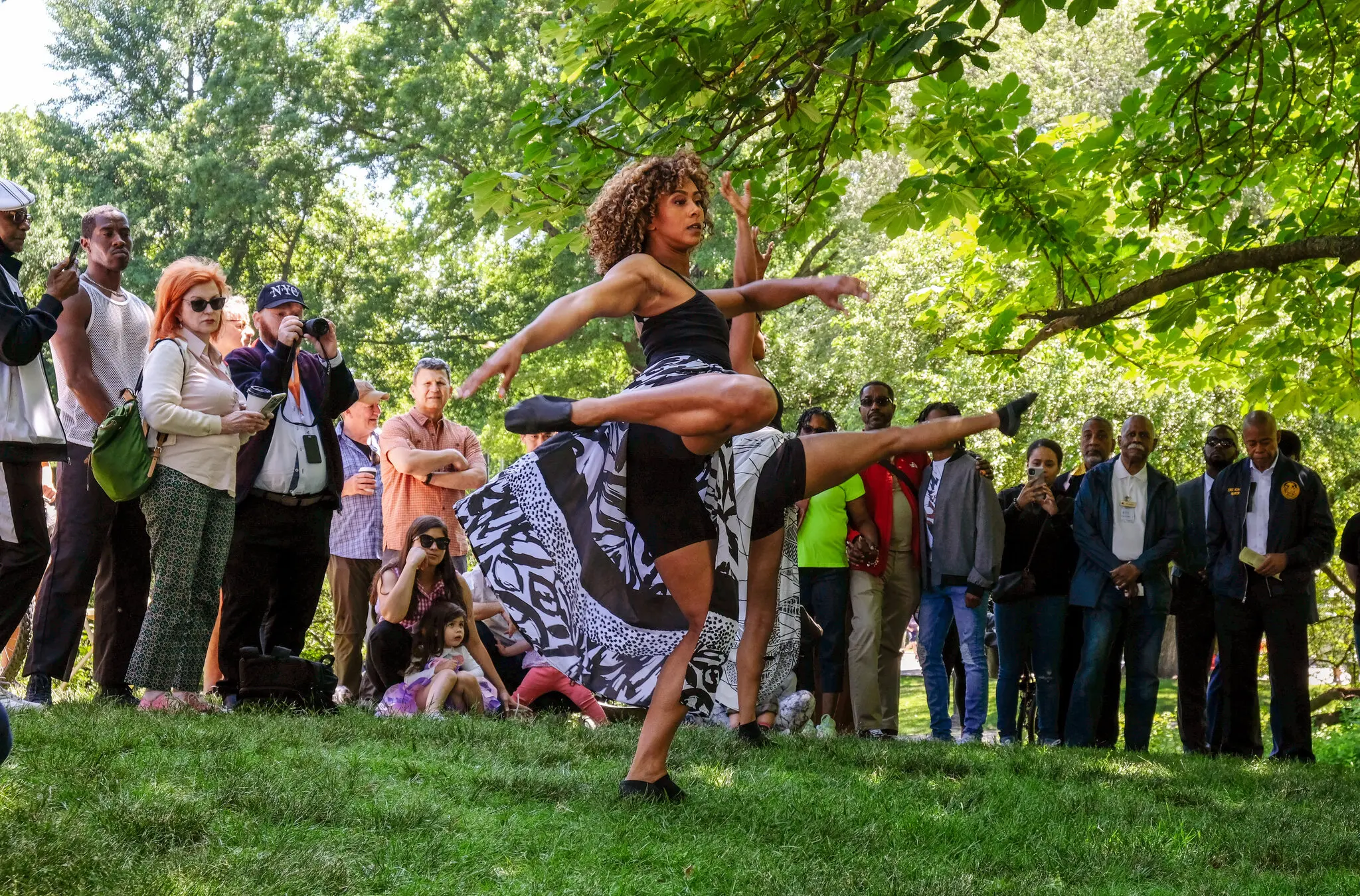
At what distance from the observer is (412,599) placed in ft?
27.5

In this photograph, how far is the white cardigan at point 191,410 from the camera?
21.3 feet

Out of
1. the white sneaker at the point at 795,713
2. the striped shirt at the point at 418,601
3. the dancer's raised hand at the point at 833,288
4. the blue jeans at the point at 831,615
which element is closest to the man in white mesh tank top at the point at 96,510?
the striped shirt at the point at 418,601

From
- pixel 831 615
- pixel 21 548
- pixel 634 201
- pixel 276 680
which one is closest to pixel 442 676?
pixel 276 680

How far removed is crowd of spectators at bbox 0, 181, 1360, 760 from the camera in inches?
260

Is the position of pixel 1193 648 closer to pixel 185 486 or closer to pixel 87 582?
pixel 185 486

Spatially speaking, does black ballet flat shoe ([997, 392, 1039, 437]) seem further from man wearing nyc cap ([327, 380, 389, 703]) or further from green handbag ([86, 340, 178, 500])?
man wearing nyc cap ([327, 380, 389, 703])

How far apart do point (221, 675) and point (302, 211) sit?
25.0 meters

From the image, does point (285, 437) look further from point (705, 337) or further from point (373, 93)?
point (373, 93)

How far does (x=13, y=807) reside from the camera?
386cm

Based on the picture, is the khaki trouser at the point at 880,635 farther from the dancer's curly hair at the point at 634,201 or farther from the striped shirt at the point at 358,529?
the dancer's curly hair at the point at 634,201

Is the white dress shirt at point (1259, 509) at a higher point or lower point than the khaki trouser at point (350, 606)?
higher

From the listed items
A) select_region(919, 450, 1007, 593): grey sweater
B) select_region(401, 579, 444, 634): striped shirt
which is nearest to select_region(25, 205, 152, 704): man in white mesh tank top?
select_region(401, 579, 444, 634): striped shirt

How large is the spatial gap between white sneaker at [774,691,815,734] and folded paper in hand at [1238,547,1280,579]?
337 centimetres

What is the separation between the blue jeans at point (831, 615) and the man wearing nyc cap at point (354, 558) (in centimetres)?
314
